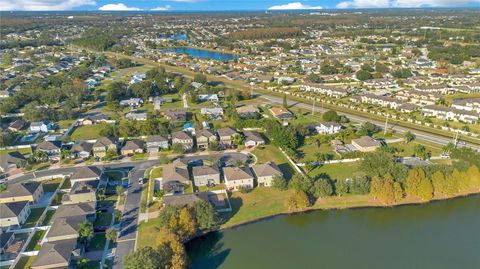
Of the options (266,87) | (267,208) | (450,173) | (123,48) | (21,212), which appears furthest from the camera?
(123,48)

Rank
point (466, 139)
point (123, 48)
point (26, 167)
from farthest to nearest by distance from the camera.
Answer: point (123, 48) < point (466, 139) < point (26, 167)

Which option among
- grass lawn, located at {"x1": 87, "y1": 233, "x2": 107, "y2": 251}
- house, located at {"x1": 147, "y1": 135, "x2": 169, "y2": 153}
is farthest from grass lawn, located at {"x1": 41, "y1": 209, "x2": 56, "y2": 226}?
house, located at {"x1": 147, "y1": 135, "x2": 169, "y2": 153}

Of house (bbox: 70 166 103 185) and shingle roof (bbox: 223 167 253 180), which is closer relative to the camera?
shingle roof (bbox: 223 167 253 180)

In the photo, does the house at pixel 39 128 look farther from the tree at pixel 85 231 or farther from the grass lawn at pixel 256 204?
the grass lawn at pixel 256 204

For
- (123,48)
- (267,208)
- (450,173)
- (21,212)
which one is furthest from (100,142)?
(123,48)

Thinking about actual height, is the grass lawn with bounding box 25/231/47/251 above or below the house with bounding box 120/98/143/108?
below

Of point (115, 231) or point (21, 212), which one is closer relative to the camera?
point (115, 231)

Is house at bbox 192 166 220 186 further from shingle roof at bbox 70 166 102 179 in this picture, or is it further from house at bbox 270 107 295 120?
house at bbox 270 107 295 120

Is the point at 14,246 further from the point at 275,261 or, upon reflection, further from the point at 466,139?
the point at 466,139
